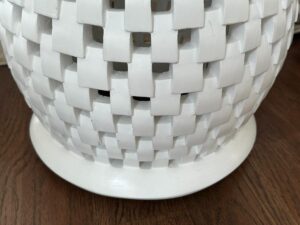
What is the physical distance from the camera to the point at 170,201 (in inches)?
19.2

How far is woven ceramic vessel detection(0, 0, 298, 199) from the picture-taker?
1.09 ft

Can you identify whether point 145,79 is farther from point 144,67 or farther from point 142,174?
point 142,174

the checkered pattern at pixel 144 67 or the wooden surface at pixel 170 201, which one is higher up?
the checkered pattern at pixel 144 67

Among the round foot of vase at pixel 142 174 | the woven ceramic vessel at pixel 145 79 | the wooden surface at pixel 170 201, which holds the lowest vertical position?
the wooden surface at pixel 170 201

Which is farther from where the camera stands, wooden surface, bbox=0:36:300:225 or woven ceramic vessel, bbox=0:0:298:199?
wooden surface, bbox=0:36:300:225

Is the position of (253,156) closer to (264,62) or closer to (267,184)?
(267,184)

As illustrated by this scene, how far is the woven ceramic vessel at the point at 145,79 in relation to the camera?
33cm

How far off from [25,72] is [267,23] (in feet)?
0.79

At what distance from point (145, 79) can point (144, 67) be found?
1 cm

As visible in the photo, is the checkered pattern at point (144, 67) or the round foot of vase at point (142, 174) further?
the round foot of vase at point (142, 174)

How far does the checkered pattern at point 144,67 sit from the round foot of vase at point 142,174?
0.06ft

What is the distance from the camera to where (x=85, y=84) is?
1.18 ft

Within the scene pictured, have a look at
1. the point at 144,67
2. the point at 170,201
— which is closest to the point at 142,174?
the point at 170,201

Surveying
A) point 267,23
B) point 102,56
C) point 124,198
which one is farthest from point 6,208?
point 267,23
